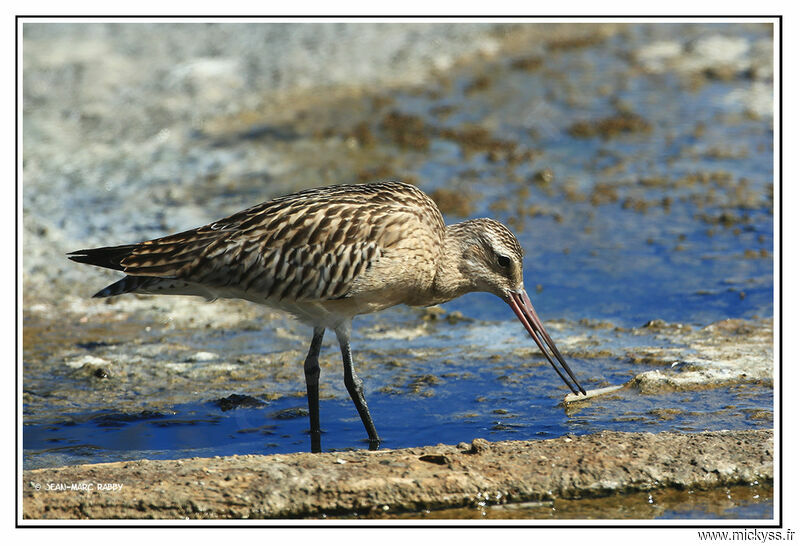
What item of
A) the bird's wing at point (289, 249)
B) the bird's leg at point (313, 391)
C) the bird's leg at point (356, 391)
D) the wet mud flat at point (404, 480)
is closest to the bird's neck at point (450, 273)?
the bird's wing at point (289, 249)

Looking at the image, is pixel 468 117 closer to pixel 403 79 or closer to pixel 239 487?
pixel 403 79

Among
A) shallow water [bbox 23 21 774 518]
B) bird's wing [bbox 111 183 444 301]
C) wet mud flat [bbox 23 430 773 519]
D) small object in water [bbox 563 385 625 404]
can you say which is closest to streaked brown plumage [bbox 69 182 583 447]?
bird's wing [bbox 111 183 444 301]

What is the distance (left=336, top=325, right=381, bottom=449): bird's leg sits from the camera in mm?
6871

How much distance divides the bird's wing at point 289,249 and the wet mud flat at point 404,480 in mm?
1361

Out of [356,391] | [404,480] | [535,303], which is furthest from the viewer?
[535,303]

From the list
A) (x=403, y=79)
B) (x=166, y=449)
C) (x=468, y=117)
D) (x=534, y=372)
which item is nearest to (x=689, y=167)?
(x=468, y=117)

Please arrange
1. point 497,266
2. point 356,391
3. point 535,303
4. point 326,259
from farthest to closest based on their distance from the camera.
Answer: point 535,303 → point 497,266 → point 356,391 → point 326,259

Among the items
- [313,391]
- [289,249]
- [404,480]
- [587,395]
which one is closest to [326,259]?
[289,249]

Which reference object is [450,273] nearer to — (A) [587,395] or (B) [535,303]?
(A) [587,395]

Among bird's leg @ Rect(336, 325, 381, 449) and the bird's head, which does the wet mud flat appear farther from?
the bird's head

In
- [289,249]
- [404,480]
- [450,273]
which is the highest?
[289,249]

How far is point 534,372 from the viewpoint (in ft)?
25.8

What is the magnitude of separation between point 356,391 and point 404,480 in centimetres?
150

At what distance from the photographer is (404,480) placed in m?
5.55
